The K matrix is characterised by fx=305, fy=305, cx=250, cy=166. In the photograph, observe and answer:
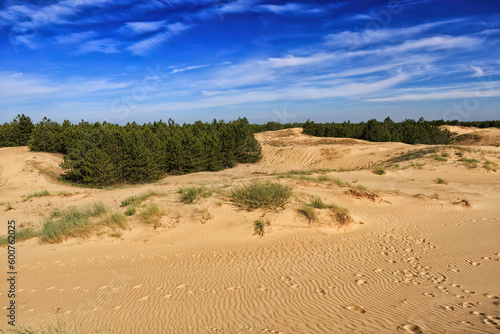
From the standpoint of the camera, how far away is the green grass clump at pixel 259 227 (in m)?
7.82

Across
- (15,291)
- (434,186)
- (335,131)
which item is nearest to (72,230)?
(15,291)

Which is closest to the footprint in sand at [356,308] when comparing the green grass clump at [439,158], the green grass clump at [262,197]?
the green grass clump at [262,197]

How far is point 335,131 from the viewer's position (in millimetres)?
50031

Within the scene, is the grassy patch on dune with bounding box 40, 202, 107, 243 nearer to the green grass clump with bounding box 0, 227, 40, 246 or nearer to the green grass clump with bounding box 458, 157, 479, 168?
the green grass clump with bounding box 0, 227, 40, 246

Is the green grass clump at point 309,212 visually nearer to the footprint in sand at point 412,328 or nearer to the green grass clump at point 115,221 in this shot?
the footprint in sand at point 412,328

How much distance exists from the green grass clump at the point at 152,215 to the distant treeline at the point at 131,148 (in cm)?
1275

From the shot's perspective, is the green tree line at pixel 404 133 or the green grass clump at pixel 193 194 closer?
the green grass clump at pixel 193 194

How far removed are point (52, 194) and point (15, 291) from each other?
11943 millimetres

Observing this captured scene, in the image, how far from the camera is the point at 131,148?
69.7ft

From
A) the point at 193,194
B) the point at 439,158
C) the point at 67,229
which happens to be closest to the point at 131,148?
the point at 193,194

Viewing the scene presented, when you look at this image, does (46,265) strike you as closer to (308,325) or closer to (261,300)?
(261,300)

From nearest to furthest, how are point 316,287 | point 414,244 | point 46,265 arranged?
point 316,287 < point 46,265 < point 414,244

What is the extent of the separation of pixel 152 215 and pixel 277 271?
14.1 ft

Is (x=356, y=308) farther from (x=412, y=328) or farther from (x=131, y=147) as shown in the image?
(x=131, y=147)
